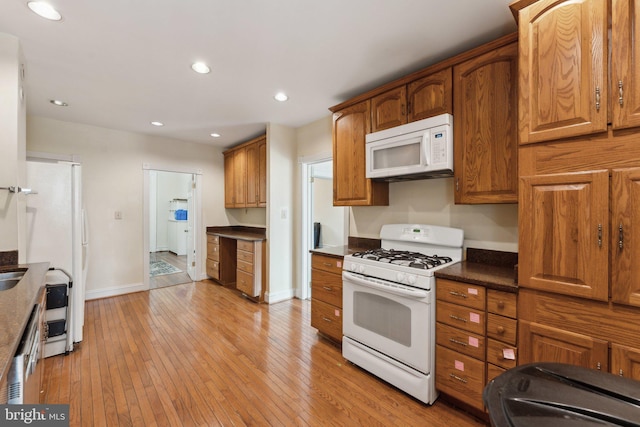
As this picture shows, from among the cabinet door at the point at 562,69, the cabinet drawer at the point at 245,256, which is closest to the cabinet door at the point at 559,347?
the cabinet door at the point at 562,69

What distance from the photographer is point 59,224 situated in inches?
96.0

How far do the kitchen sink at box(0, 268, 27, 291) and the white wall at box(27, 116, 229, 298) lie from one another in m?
2.37

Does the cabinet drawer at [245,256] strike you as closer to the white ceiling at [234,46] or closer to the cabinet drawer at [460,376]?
the white ceiling at [234,46]

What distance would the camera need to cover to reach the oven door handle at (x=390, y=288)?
5.93 feet

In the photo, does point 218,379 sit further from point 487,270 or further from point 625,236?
point 625,236

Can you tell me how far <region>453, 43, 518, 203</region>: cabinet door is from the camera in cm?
177

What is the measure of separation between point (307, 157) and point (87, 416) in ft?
10.5

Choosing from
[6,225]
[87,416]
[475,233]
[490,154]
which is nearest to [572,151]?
[490,154]

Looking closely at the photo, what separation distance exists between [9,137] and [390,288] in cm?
279

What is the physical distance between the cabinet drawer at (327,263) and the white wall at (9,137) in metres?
2.25

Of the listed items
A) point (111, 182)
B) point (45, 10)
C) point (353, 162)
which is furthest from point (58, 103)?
point (353, 162)

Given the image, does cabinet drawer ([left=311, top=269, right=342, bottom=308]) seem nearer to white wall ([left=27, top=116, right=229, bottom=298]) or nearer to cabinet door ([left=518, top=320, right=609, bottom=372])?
cabinet door ([left=518, top=320, right=609, bottom=372])

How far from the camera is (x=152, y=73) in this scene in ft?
7.98

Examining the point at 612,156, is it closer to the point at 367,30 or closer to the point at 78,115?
the point at 367,30
